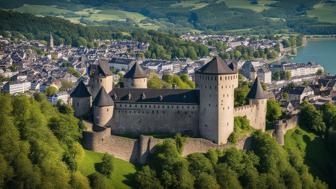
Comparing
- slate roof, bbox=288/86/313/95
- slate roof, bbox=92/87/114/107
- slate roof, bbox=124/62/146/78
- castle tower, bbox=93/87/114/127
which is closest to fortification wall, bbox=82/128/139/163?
castle tower, bbox=93/87/114/127

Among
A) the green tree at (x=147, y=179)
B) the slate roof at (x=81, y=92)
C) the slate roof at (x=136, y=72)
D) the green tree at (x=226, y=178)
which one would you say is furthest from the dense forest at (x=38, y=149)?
the slate roof at (x=136, y=72)

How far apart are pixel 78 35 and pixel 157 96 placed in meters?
105

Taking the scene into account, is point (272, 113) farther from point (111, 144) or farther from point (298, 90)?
point (298, 90)

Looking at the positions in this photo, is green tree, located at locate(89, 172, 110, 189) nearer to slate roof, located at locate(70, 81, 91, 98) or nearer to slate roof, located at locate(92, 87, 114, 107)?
slate roof, located at locate(92, 87, 114, 107)

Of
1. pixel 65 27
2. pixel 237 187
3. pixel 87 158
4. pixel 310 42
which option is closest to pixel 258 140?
pixel 237 187

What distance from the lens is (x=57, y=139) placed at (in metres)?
47.2

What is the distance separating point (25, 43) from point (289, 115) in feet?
289

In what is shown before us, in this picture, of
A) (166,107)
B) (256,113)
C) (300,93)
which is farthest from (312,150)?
(300,93)

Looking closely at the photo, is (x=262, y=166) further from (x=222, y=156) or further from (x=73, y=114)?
(x=73, y=114)

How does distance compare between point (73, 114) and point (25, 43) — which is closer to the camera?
point (73, 114)

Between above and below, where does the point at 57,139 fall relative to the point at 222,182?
above

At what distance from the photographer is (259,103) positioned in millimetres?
55625

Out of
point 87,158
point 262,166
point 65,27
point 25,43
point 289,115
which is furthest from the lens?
point 65,27

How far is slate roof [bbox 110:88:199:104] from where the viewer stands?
171ft
